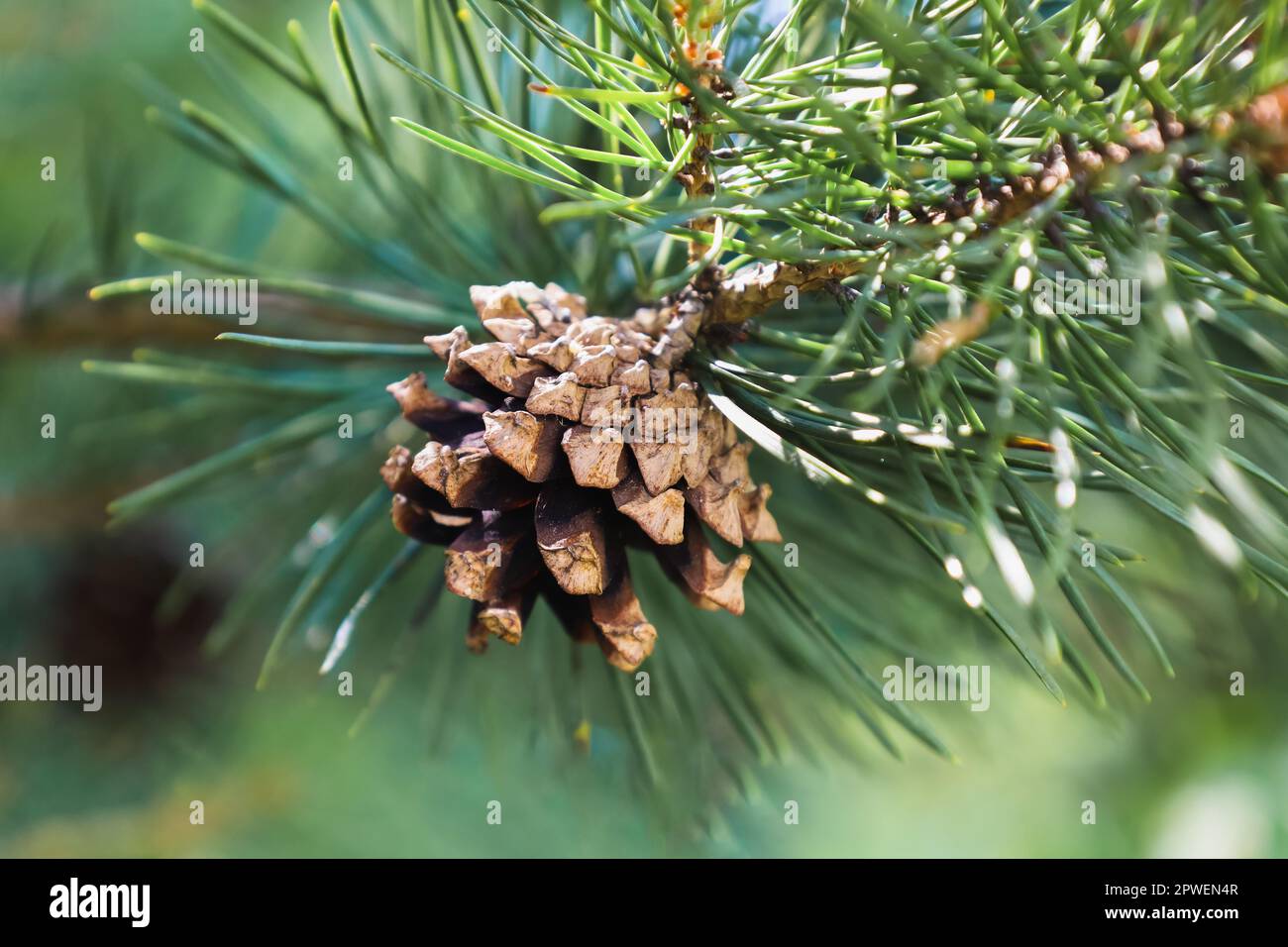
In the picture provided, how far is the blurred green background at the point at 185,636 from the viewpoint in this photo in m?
0.62

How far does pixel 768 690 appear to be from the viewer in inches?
26.9

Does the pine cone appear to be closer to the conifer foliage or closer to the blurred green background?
the conifer foliage

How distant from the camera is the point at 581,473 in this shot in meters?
0.31

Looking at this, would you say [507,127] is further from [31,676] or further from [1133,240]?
[31,676]

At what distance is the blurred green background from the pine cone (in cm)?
22

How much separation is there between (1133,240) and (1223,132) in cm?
4

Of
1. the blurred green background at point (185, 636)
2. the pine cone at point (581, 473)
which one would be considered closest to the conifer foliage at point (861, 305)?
the pine cone at point (581, 473)

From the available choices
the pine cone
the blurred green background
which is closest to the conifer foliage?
the pine cone

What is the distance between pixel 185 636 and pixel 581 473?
25.8 inches

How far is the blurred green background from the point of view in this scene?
2.04 feet

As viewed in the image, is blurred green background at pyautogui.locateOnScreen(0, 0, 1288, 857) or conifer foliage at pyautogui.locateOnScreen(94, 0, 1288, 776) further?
blurred green background at pyautogui.locateOnScreen(0, 0, 1288, 857)

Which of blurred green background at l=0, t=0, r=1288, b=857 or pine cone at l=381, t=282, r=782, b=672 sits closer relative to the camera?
pine cone at l=381, t=282, r=782, b=672

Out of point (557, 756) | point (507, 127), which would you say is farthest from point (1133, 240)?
point (557, 756)

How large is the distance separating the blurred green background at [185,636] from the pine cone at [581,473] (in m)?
0.22
